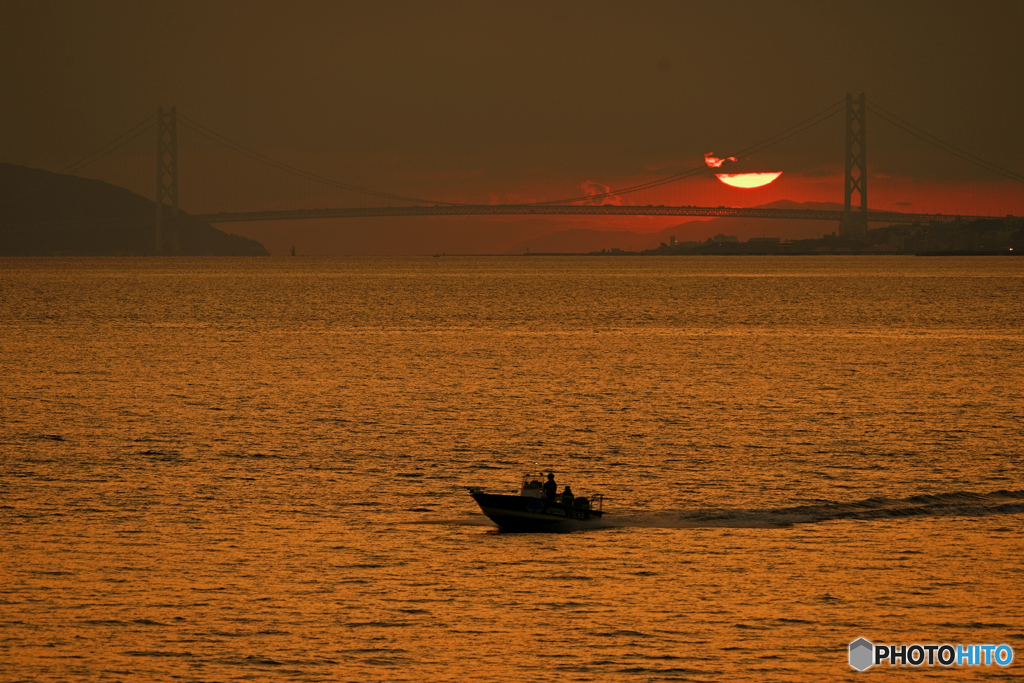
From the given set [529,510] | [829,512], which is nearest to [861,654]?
[529,510]

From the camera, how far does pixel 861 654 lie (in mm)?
13852

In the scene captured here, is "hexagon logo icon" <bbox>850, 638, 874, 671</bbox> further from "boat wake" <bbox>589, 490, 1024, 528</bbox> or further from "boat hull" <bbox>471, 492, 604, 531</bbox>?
"boat hull" <bbox>471, 492, 604, 531</bbox>

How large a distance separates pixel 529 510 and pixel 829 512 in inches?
203

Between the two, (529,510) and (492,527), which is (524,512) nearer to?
(529,510)

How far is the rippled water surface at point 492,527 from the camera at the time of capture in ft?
46.8

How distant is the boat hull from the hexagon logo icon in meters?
6.10

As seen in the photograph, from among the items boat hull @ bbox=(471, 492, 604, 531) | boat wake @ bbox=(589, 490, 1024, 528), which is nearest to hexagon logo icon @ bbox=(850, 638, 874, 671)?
boat wake @ bbox=(589, 490, 1024, 528)

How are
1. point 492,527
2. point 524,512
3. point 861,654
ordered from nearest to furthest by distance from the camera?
point 861,654 < point 524,512 < point 492,527

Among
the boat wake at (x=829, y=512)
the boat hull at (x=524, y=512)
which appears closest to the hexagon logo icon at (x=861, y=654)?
the boat wake at (x=829, y=512)

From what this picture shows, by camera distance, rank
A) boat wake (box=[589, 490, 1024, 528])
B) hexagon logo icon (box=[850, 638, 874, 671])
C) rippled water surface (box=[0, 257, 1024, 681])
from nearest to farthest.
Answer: hexagon logo icon (box=[850, 638, 874, 671]), rippled water surface (box=[0, 257, 1024, 681]), boat wake (box=[589, 490, 1024, 528])

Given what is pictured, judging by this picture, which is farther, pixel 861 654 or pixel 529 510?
pixel 529 510

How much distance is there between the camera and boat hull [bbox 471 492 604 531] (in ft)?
63.1

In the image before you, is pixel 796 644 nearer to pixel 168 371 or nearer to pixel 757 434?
pixel 757 434

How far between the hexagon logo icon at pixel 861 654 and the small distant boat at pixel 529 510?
6.11 meters
